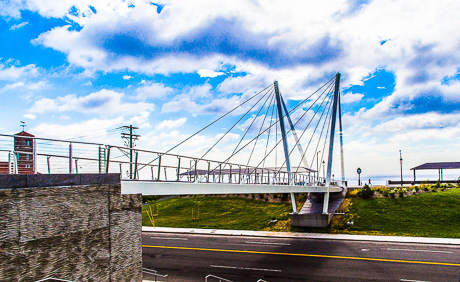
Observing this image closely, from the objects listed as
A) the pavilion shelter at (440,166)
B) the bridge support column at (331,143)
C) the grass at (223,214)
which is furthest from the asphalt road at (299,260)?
the pavilion shelter at (440,166)

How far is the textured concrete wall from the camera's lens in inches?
286

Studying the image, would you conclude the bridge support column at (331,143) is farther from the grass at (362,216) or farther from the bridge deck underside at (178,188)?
the bridge deck underside at (178,188)

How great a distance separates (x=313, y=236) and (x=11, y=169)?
22.7m

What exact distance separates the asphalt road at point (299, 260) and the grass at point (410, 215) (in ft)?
13.4

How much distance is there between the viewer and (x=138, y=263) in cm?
1023

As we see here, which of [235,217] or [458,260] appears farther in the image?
[235,217]

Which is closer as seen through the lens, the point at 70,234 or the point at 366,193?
the point at 70,234

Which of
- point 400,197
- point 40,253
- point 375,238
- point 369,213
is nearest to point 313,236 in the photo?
point 375,238

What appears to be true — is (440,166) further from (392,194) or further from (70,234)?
(70,234)

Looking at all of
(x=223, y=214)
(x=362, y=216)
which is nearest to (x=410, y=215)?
(x=362, y=216)

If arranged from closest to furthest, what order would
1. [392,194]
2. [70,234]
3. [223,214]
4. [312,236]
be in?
[70,234] < [312,236] < [392,194] < [223,214]

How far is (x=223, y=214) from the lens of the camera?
35781 mm

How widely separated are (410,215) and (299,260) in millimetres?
16081

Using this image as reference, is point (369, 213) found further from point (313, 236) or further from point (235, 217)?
point (235, 217)
